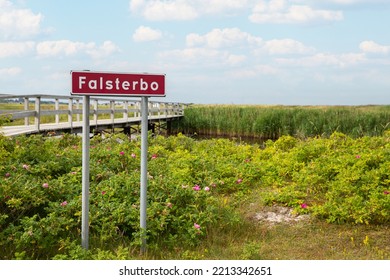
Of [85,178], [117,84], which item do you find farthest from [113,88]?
[85,178]

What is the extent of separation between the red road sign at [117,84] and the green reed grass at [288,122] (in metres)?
18.7

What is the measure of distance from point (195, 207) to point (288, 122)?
22.8 meters

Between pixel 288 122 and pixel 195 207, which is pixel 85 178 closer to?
pixel 195 207

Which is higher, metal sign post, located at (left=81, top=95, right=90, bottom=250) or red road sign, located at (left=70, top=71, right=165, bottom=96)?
red road sign, located at (left=70, top=71, right=165, bottom=96)

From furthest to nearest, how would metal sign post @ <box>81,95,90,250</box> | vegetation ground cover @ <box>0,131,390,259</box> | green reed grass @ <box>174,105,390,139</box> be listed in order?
green reed grass @ <box>174,105,390,139</box>, vegetation ground cover @ <box>0,131,390,259</box>, metal sign post @ <box>81,95,90,250</box>

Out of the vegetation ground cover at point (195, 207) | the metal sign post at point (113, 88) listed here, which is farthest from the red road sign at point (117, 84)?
the vegetation ground cover at point (195, 207)

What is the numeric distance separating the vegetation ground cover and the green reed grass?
16.0 m

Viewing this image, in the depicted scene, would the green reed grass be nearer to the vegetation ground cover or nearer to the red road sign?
the vegetation ground cover

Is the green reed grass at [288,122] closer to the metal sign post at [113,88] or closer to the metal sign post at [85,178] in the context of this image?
the metal sign post at [113,88]

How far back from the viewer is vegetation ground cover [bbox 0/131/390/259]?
512cm

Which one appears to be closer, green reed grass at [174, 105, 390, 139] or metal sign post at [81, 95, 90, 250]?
metal sign post at [81, 95, 90, 250]

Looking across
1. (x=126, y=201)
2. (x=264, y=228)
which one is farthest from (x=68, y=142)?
(x=264, y=228)

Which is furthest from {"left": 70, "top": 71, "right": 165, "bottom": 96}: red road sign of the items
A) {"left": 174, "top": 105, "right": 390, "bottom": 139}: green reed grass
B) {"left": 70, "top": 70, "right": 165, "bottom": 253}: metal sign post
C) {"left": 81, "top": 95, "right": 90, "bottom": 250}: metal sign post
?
{"left": 174, "top": 105, "right": 390, "bottom": 139}: green reed grass

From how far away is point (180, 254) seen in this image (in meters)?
5.14
